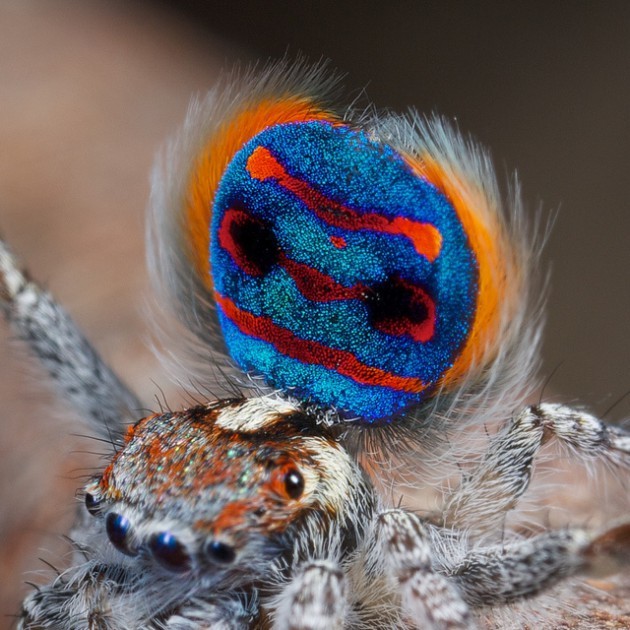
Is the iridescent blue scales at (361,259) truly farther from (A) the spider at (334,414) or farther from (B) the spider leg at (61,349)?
(B) the spider leg at (61,349)

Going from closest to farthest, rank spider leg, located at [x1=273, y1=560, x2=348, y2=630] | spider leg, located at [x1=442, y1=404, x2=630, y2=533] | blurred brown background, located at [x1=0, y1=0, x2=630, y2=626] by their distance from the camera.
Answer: spider leg, located at [x1=273, y1=560, x2=348, y2=630] → spider leg, located at [x1=442, y1=404, x2=630, y2=533] → blurred brown background, located at [x1=0, y1=0, x2=630, y2=626]

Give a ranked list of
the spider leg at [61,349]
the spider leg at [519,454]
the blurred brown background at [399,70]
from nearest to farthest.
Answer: the spider leg at [519,454]
the spider leg at [61,349]
the blurred brown background at [399,70]

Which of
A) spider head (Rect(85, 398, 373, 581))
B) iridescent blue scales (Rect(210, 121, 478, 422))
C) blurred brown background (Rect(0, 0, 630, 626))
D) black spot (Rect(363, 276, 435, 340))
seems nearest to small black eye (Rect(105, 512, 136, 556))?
spider head (Rect(85, 398, 373, 581))

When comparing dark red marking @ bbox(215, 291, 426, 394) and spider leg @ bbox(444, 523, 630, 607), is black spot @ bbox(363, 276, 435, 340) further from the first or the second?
spider leg @ bbox(444, 523, 630, 607)

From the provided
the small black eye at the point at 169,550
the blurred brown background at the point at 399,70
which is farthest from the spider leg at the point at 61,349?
the blurred brown background at the point at 399,70

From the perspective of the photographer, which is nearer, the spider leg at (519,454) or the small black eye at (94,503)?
the small black eye at (94,503)

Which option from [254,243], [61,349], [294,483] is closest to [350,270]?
[254,243]

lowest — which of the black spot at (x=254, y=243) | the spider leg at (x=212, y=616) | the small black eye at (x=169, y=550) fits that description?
the spider leg at (x=212, y=616)
